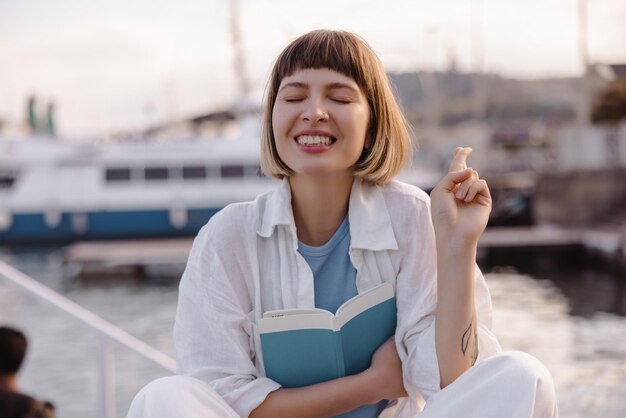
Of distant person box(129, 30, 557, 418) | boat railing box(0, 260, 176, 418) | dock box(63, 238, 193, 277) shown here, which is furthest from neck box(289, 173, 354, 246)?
dock box(63, 238, 193, 277)

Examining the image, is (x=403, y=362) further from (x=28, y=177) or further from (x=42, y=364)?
(x=28, y=177)

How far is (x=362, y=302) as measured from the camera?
173cm

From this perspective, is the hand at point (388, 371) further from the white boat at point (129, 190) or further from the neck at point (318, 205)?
the white boat at point (129, 190)

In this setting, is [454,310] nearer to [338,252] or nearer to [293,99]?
[338,252]

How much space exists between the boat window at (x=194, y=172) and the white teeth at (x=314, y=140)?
21180 millimetres

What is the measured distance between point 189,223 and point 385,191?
20.7 meters

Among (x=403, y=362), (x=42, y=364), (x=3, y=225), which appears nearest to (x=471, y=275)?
(x=403, y=362)

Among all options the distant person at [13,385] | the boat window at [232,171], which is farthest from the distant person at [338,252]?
the boat window at [232,171]

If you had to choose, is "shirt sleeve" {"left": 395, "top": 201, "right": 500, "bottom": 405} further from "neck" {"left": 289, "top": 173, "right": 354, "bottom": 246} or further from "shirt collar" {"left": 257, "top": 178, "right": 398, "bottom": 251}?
"neck" {"left": 289, "top": 173, "right": 354, "bottom": 246}

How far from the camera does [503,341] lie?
34.1ft

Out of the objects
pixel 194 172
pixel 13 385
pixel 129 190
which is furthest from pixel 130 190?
pixel 13 385

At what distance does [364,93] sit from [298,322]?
1.72 ft

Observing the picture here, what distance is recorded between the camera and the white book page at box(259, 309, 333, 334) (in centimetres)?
168

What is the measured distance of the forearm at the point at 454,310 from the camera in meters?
1.66
